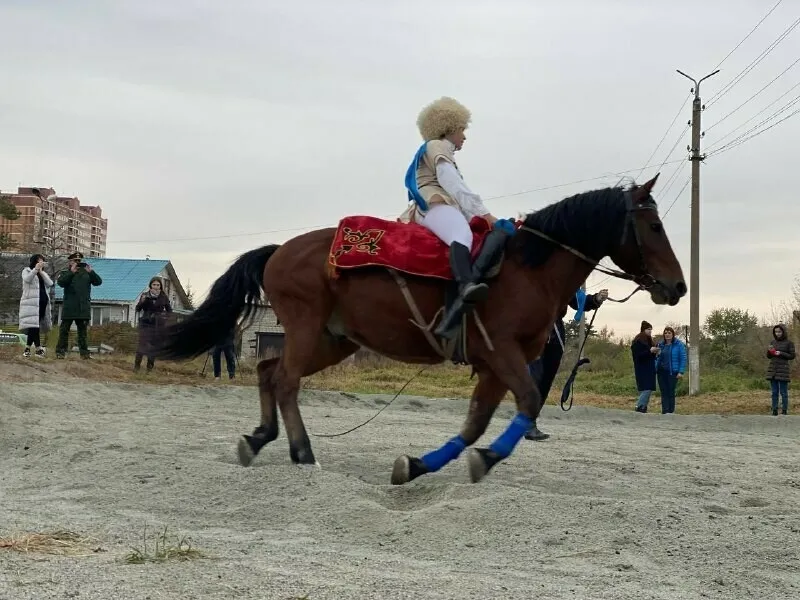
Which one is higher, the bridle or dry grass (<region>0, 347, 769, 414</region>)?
the bridle

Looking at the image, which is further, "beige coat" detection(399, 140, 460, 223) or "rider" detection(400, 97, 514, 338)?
"beige coat" detection(399, 140, 460, 223)

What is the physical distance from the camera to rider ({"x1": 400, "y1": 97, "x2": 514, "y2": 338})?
611cm

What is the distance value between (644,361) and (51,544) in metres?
14.0

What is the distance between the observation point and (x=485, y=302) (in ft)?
20.4

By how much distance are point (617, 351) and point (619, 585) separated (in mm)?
33545

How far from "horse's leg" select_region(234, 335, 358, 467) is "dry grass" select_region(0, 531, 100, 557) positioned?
2.55 metres

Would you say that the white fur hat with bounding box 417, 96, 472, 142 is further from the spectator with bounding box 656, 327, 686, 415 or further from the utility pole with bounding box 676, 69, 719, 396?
the utility pole with bounding box 676, 69, 719, 396

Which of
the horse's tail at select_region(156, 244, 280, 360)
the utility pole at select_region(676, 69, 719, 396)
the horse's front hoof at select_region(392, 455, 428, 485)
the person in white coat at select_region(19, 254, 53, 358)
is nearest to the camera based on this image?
the horse's front hoof at select_region(392, 455, 428, 485)

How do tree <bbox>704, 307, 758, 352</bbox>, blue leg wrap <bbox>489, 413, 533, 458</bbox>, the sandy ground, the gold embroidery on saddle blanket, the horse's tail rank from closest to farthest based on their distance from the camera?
the sandy ground < blue leg wrap <bbox>489, 413, 533, 458</bbox> < the gold embroidery on saddle blanket < the horse's tail < tree <bbox>704, 307, 758, 352</bbox>

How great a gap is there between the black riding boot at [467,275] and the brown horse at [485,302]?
0.14 metres

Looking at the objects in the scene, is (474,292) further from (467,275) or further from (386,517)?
(386,517)

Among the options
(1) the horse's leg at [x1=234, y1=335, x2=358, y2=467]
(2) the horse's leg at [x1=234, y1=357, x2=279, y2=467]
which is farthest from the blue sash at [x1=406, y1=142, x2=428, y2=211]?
(2) the horse's leg at [x1=234, y1=357, x2=279, y2=467]

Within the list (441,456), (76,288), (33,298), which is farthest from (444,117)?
(33,298)

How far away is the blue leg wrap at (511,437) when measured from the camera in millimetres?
5762
